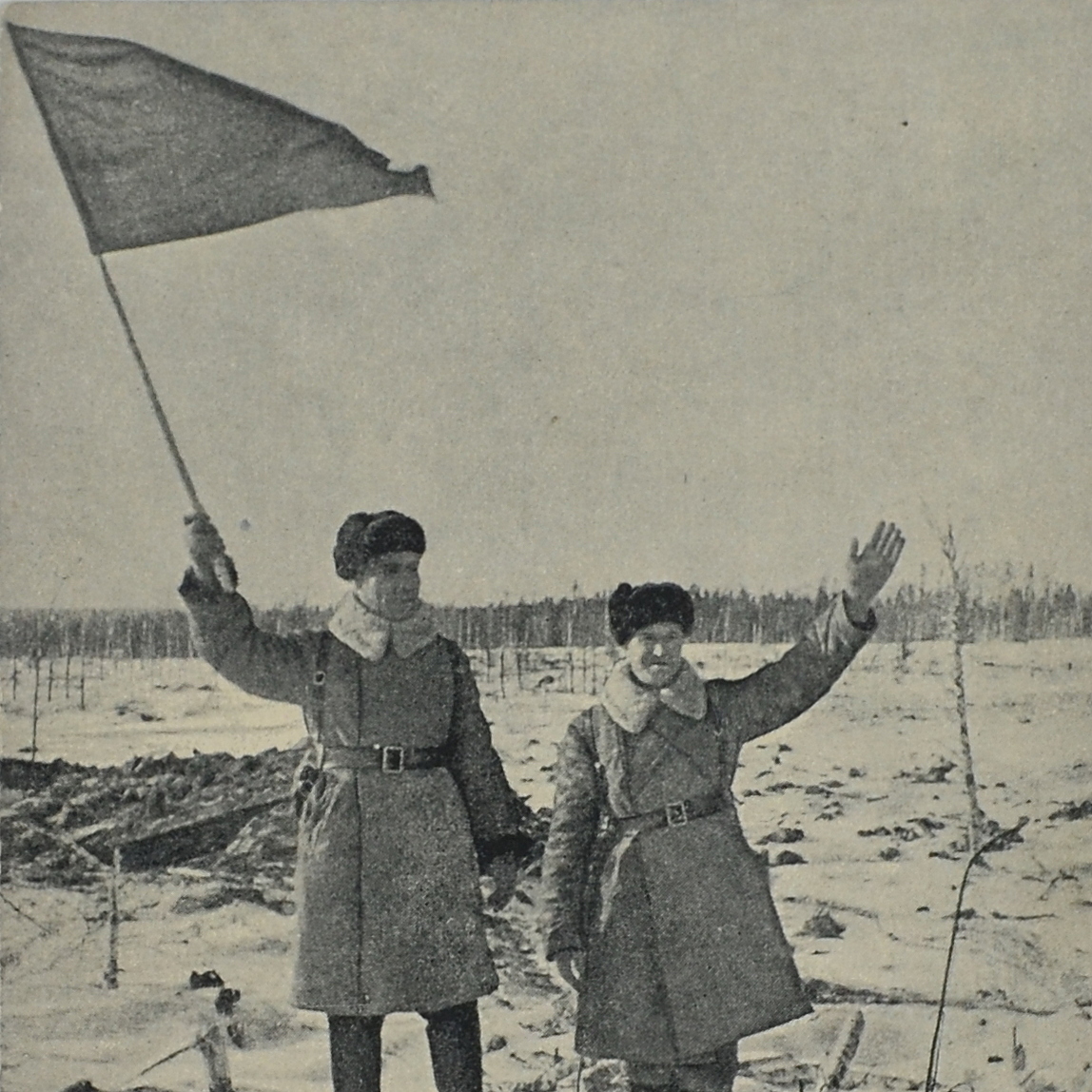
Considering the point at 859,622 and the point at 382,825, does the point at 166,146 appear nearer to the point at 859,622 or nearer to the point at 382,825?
the point at 382,825

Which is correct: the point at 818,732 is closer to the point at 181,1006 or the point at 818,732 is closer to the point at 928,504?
the point at 928,504

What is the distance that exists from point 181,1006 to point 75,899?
356 mm

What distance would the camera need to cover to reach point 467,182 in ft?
11.2

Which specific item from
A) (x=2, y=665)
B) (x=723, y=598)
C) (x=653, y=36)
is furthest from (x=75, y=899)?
(x=653, y=36)

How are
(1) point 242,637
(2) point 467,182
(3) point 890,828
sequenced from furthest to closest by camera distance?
(2) point 467,182 < (3) point 890,828 < (1) point 242,637

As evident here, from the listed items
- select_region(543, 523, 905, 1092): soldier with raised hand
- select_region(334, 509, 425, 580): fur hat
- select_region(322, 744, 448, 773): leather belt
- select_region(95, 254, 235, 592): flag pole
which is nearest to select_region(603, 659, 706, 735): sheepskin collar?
select_region(543, 523, 905, 1092): soldier with raised hand

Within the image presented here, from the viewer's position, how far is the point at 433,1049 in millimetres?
2928

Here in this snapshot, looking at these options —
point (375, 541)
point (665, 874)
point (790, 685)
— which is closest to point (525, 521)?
point (375, 541)

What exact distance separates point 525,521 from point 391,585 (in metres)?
0.43

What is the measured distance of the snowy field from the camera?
10.1 feet

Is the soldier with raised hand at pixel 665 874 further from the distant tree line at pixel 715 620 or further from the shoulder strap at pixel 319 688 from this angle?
the shoulder strap at pixel 319 688

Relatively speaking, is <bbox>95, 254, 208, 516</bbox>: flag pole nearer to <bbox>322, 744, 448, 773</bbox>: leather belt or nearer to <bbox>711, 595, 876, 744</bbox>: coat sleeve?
<bbox>322, 744, 448, 773</bbox>: leather belt

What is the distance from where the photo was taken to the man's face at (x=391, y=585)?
9.74ft

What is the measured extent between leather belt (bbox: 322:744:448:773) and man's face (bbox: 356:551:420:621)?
0.91 feet
